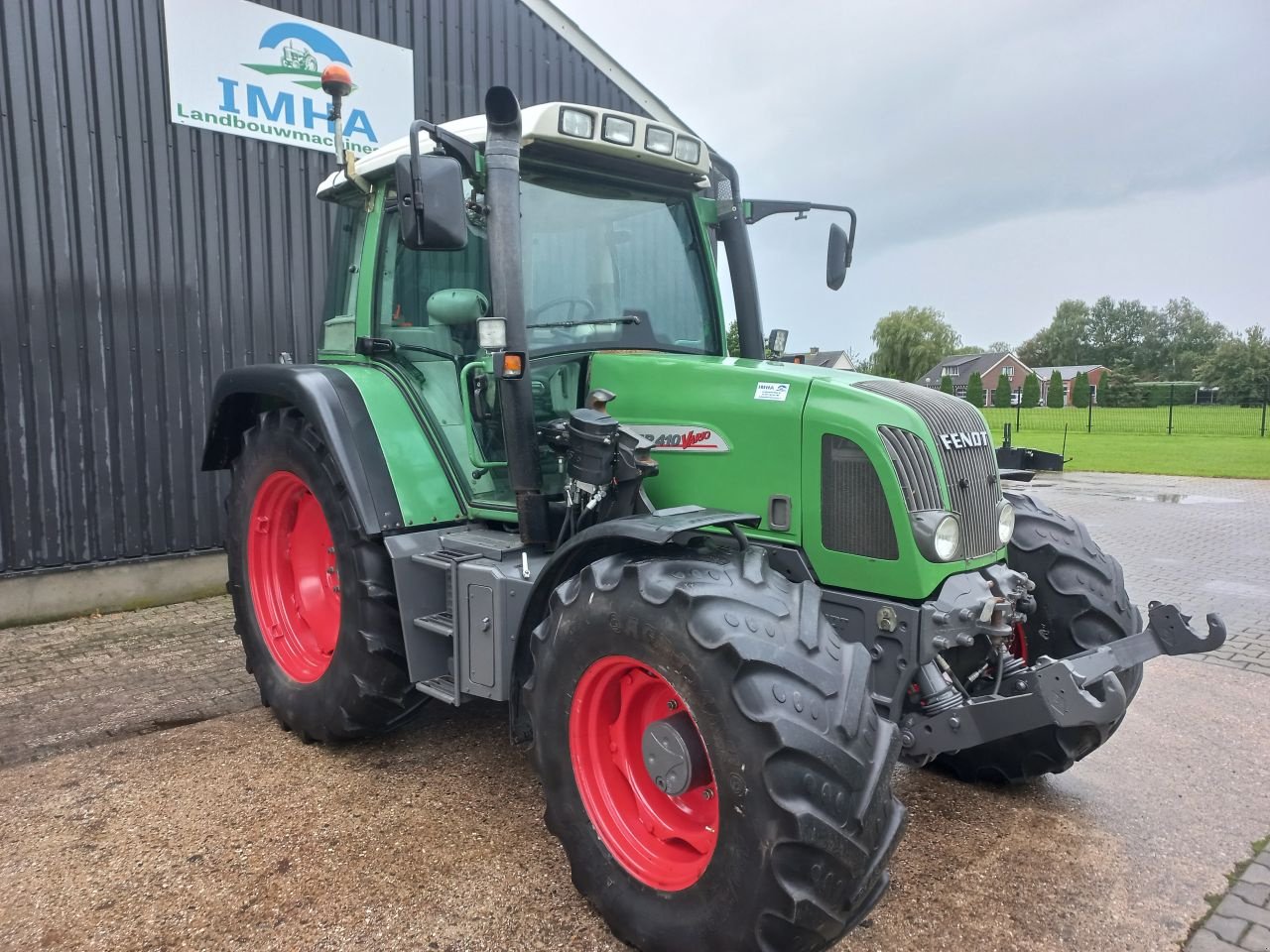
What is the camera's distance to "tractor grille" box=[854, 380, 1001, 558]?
9.47ft

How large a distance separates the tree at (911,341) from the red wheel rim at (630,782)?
63.7 meters

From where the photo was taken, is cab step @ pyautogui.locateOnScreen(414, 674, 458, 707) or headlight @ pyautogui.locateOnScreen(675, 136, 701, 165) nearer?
cab step @ pyautogui.locateOnScreen(414, 674, 458, 707)

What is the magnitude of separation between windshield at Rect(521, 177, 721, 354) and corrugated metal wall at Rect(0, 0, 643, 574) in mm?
4226

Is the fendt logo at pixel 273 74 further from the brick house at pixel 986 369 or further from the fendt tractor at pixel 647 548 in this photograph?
the brick house at pixel 986 369

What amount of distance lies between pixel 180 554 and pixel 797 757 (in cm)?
581

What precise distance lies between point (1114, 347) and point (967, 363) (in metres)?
30.4

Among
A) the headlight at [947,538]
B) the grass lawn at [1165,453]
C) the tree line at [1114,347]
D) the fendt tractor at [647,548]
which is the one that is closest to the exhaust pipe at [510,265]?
the fendt tractor at [647,548]

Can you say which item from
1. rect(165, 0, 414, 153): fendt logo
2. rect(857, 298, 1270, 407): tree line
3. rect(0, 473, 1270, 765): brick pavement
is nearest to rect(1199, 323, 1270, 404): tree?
rect(857, 298, 1270, 407): tree line

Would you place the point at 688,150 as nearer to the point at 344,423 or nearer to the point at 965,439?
the point at 965,439

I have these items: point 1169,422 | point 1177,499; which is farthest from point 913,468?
point 1169,422

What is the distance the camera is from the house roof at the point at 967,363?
2680 inches

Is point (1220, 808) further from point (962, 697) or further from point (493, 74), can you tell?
point (493, 74)

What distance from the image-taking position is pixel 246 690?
4.75m

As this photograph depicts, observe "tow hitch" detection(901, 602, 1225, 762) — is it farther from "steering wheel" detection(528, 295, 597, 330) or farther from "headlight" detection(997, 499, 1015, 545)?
"steering wheel" detection(528, 295, 597, 330)
